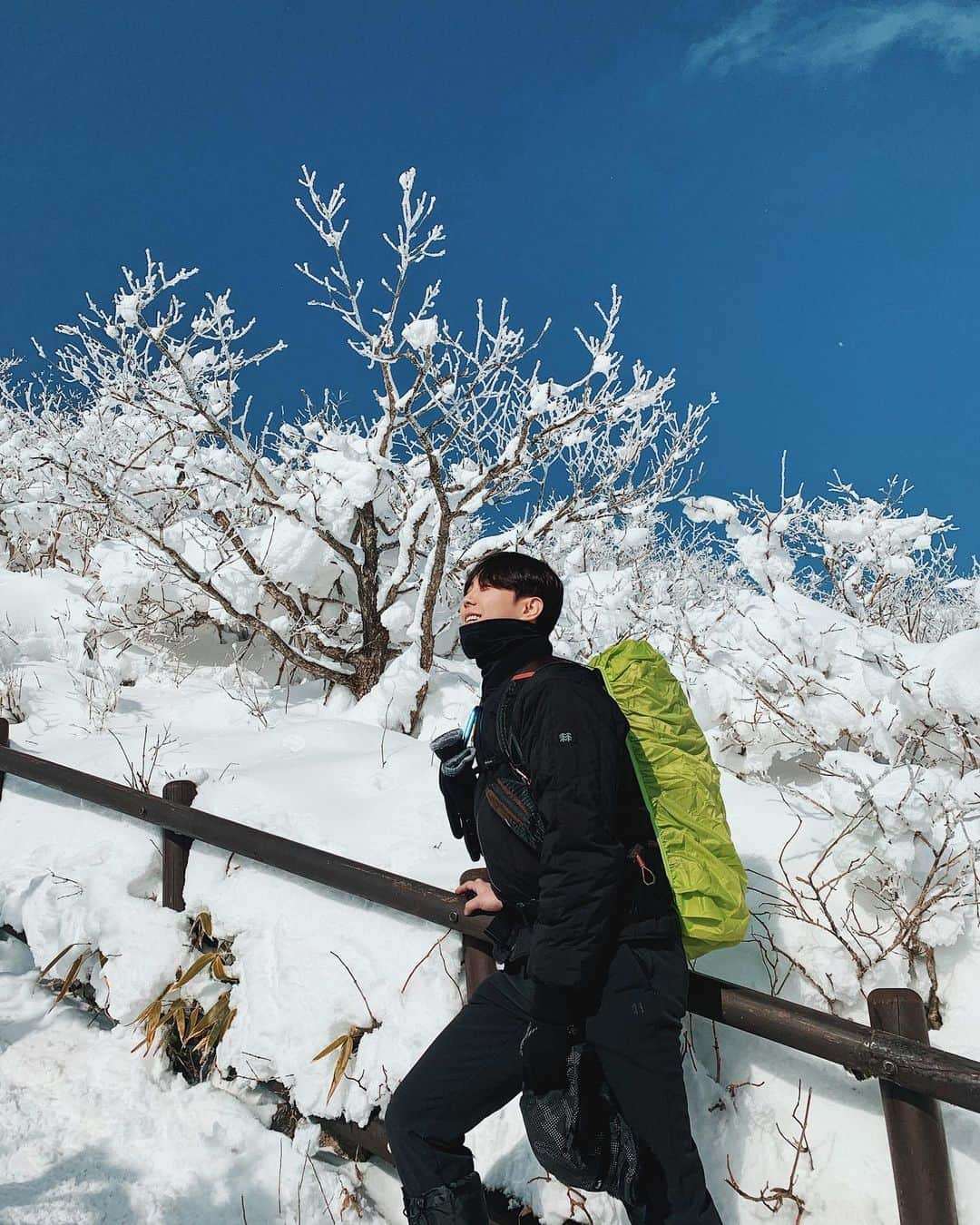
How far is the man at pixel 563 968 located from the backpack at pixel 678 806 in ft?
0.12

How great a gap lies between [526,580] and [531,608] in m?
0.08

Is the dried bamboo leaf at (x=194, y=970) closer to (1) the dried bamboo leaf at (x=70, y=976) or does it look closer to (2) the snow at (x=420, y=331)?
(1) the dried bamboo leaf at (x=70, y=976)

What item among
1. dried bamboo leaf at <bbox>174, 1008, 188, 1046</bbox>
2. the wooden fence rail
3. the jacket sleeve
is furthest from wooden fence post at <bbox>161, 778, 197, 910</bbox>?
the jacket sleeve

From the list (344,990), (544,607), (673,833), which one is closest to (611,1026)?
(673,833)

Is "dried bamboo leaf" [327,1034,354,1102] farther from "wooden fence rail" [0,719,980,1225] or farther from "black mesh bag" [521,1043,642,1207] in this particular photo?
"black mesh bag" [521,1043,642,1207]

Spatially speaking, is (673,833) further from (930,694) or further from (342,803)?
(342,803)

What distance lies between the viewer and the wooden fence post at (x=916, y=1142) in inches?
89.0

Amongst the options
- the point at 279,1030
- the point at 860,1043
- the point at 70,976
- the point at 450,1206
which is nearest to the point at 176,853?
the point at 70,976

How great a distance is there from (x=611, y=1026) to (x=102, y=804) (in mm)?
3204

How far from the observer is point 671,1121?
76.9 inches

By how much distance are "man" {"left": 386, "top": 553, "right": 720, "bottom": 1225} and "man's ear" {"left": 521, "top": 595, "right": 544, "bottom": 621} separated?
69mm

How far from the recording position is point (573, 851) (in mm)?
1902

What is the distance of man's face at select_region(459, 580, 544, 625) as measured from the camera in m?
2.39

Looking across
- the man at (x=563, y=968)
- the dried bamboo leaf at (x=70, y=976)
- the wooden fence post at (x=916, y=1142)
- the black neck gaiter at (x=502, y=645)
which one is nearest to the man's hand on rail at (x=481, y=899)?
the man at (x=563, y=968)
